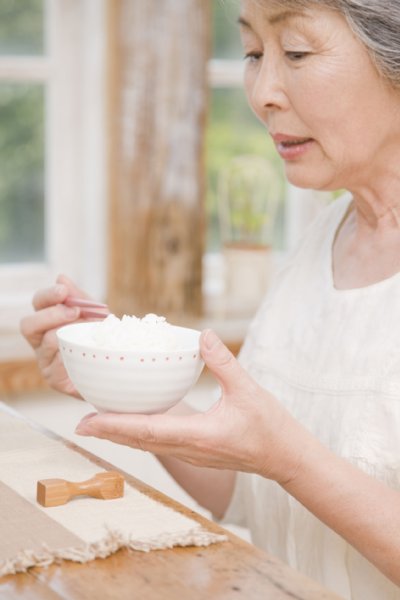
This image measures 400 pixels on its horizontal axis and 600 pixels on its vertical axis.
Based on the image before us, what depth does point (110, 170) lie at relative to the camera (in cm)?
290

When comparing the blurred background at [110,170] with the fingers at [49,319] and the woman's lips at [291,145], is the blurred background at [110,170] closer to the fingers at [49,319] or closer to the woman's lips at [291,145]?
the fingers at [49,319]

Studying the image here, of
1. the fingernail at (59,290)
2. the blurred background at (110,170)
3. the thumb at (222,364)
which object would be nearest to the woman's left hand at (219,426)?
the thumb at (222,364)

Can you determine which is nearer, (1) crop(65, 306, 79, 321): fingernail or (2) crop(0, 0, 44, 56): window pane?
(1) crop(65, 306, 79, 321): fingernail

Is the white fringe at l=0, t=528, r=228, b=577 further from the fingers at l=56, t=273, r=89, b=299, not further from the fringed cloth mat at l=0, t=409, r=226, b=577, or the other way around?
the fingers at l=56, t=273, r=89, b=299

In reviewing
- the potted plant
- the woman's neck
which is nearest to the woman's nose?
the woman's neck

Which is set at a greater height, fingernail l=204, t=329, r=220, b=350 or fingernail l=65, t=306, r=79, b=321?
fingernail l=204, t=329, r=220, b=350

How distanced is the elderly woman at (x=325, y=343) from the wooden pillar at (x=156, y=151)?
1219mm

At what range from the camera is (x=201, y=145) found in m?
3.01

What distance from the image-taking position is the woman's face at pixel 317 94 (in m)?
1.45

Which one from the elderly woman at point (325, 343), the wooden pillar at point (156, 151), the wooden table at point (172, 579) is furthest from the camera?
the wooden pillar at point (156, 151)

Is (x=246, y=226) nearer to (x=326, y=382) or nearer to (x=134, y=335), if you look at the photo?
(x=326, y=382)

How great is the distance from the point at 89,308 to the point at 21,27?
5.32ft

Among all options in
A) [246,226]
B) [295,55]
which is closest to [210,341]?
[295,55]

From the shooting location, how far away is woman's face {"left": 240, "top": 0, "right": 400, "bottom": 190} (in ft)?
4.75
